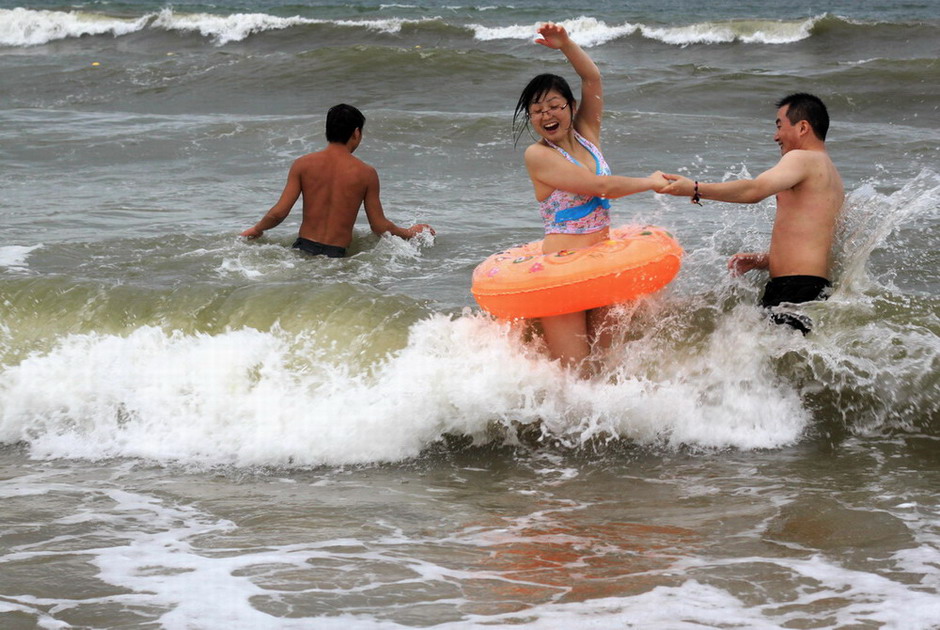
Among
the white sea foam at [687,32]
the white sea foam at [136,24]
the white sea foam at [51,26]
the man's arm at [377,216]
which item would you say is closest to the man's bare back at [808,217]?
the man's arm at [377,216]

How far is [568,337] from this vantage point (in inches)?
237

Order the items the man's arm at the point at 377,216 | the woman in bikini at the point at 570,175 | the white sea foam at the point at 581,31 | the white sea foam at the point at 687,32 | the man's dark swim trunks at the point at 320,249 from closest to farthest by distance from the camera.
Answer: the woman in bikini at the point at 570,175
the man's arm at the point at 377,216
the man's dark swim trunks at the point at 320,249
the white sea foam at the point at 687,32
the white sea foam at the point at 581,31

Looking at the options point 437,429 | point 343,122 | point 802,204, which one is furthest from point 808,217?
point 343,122

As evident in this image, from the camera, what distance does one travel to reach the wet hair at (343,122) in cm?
882

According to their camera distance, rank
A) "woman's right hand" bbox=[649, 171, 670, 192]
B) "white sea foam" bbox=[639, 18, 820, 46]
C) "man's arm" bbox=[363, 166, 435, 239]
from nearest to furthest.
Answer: "woman's right hand" bbox=[649, 171, 670, 192]
"man's arm" bbox=[363, 166, 435, 239]
"white sea foam" bbox=[639, 18, 820, 46]

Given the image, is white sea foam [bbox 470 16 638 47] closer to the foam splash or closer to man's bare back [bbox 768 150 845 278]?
the foam splash

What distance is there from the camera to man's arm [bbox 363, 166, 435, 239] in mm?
9039

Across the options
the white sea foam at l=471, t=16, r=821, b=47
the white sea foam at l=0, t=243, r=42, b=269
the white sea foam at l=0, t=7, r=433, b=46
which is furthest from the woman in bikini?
the white sea foam at l=0, t=7, r=433, b=46

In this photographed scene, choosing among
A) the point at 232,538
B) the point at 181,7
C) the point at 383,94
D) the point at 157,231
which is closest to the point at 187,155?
the point at 157,231

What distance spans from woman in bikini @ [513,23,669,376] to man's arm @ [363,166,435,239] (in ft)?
10.9

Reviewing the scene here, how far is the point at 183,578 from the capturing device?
4.33 metres

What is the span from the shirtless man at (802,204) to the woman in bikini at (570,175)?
2.66ft

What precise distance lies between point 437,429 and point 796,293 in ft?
6.70

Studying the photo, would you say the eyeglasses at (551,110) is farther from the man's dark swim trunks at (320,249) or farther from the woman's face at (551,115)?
the man's dark swim trunks at (320,249)
